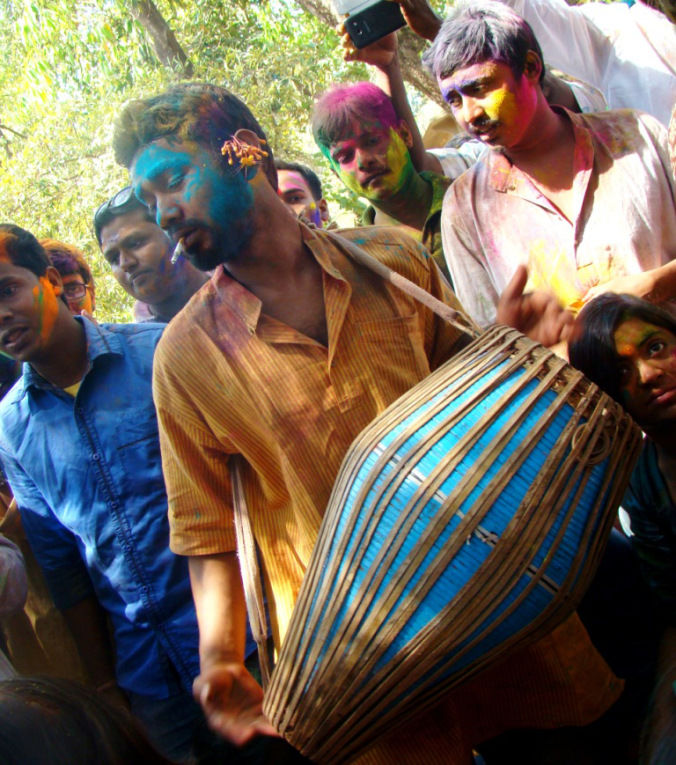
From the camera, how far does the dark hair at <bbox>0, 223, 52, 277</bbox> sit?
8.39 feet

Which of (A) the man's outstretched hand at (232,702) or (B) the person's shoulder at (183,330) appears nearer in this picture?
(A) the man's outstretched hand at (232,702)

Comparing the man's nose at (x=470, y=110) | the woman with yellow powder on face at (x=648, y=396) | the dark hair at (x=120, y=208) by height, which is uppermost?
the dark hair at (x=120, y=208)

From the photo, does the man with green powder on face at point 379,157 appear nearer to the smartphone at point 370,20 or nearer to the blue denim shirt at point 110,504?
the smartphone at point 370,20

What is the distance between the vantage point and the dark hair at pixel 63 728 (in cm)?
112

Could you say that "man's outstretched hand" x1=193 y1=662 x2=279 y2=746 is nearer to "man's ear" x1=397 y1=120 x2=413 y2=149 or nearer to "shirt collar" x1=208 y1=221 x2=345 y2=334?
"shirt collar" x1=208 y1=221 x2=345 y2=334

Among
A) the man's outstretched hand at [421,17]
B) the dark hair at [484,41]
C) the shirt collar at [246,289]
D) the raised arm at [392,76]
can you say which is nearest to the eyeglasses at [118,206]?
the raised arm at [392,76]

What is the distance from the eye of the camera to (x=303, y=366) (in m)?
1.57

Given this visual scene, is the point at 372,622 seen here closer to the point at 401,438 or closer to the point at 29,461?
the point at 401,438

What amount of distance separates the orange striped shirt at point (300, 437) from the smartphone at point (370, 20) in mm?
1530

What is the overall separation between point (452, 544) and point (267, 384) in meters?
0.59

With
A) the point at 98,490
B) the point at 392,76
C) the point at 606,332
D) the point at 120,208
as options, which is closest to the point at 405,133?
the point at 392,76

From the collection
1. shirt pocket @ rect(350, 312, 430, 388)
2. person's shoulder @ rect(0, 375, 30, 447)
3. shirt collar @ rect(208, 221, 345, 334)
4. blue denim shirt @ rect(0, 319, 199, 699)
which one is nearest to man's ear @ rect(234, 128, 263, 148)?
shirt collar @ rect(208, 221, 345, 334)

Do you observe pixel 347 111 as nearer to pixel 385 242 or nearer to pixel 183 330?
pixel 385 242

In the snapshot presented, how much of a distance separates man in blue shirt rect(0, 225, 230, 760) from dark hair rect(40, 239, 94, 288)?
1011 mm
